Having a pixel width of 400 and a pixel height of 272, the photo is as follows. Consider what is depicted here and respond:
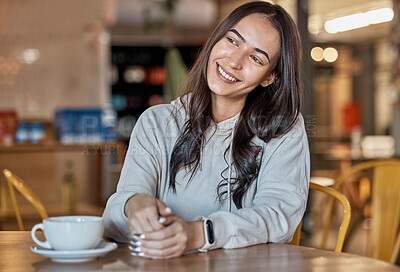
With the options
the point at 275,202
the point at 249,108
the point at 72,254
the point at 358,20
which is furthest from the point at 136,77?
the point at 72,254

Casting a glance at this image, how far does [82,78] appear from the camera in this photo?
251 inches

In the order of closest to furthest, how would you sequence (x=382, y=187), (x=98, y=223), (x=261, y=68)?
(x=98, y=223) → (x=261, y=68) → (x=382, y=187)

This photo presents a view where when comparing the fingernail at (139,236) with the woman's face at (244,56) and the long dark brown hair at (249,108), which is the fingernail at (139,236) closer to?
the long dark brown hair at (249,108)

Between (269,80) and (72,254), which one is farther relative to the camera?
(269,80)

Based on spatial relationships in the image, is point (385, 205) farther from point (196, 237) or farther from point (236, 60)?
point (196, 237)

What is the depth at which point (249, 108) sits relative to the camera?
153 cm

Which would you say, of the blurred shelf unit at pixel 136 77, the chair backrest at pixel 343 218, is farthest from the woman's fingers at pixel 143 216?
the blurred shelf unit at pixel 136 77

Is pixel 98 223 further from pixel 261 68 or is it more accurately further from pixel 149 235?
pixel 261 68

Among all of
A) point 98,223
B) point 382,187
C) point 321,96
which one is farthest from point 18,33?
point 321,96

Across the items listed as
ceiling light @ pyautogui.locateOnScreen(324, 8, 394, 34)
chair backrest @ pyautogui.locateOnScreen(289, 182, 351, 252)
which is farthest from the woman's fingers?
ceiling light @ pyautogui.locateOnScreen(324, 8, 394, 34)

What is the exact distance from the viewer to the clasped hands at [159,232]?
3.40 feet

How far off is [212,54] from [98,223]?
0.60 metres

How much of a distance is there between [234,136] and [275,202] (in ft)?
0.78

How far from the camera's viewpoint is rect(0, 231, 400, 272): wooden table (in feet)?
3.14
